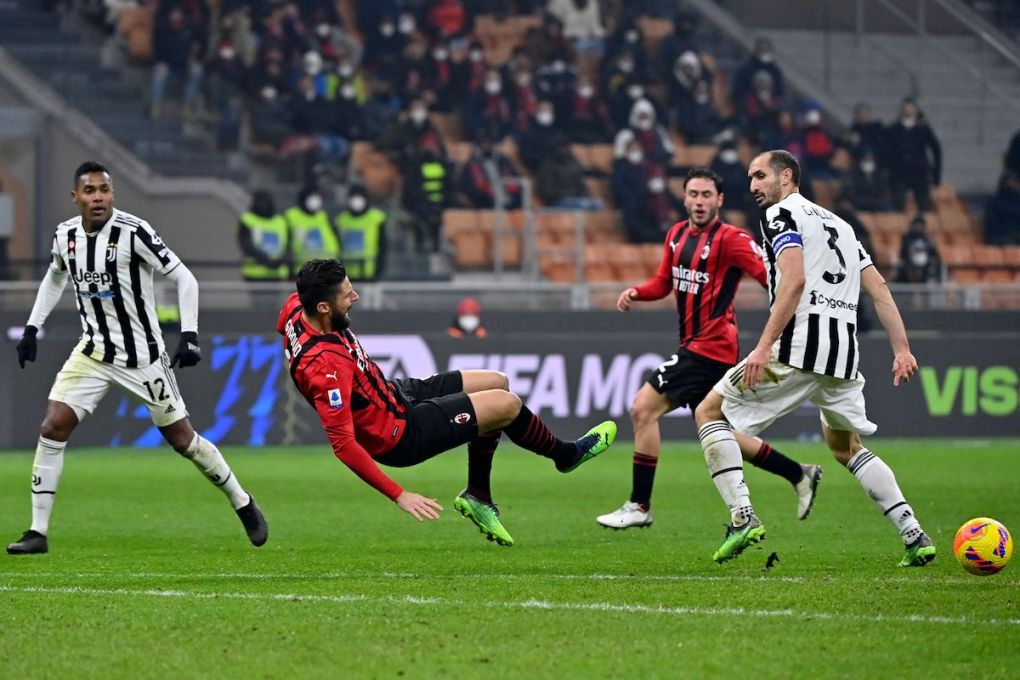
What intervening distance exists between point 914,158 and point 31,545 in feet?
61.7

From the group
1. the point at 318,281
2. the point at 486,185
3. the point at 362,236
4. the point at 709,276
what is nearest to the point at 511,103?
the point at 486,185

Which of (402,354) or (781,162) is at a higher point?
(781,162)

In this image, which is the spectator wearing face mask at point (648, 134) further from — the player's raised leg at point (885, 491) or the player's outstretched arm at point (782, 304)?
the player's outstretched arm at point (782, 304)

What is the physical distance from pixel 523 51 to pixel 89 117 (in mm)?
6497

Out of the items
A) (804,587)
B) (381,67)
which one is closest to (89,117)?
(381,67)

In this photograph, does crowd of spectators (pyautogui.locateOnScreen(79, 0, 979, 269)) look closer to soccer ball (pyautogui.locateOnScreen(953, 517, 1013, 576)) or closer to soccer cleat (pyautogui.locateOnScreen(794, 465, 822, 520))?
soccer cleat (pyautogui.locateOnScreen(794, 465, 822, 520))

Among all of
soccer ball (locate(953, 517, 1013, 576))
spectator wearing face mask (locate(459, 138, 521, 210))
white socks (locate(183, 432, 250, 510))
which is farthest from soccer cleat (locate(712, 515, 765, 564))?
spectator wearing face mask (locate(459, 138, 521, 210))

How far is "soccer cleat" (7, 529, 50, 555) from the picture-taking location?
9008mm

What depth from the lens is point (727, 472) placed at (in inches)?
338

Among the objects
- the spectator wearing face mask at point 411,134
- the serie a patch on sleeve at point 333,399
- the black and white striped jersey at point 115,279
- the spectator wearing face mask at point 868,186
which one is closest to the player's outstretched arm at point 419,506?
the serie a patch on sleeve at point 333,399

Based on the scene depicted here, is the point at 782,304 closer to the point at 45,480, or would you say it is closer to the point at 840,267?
the point at 840,267

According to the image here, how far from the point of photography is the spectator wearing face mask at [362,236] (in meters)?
19.9

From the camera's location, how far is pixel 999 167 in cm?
2653

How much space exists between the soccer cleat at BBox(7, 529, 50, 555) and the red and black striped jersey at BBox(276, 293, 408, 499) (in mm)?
1961
